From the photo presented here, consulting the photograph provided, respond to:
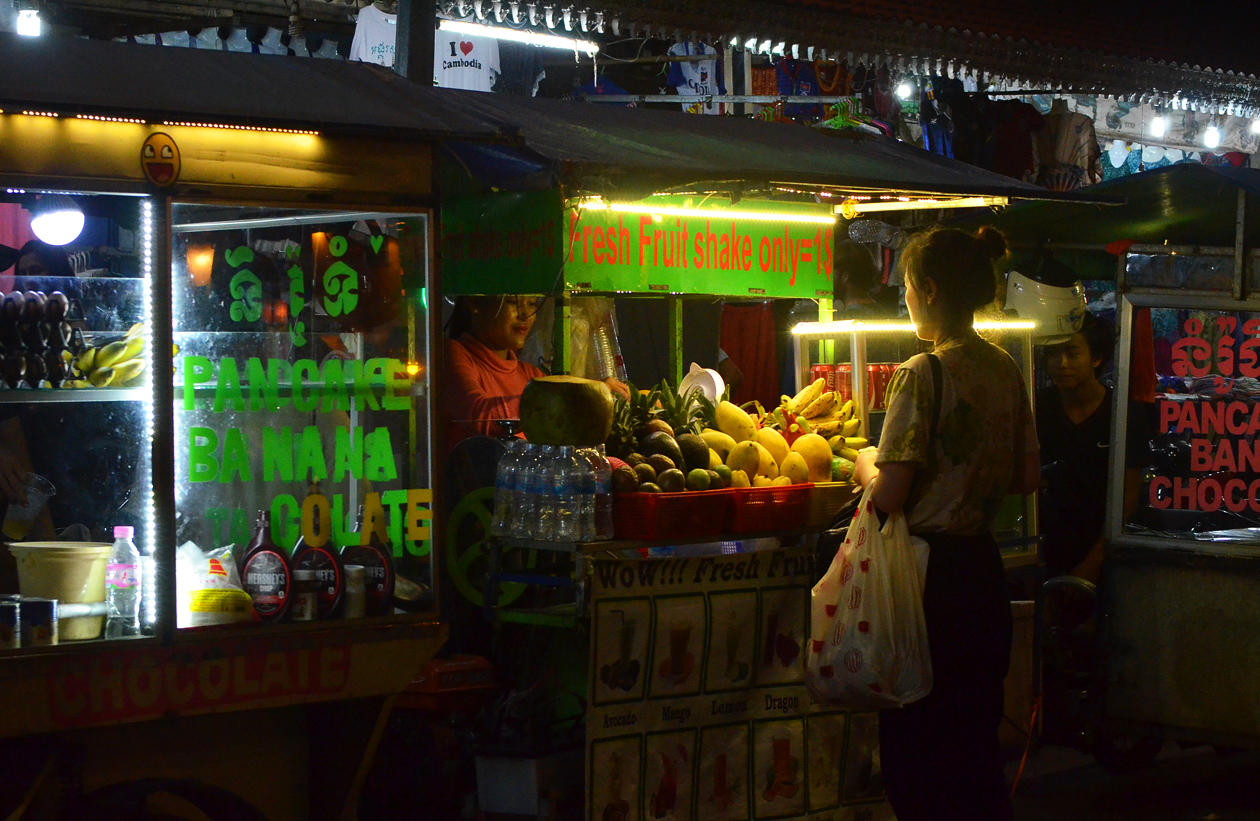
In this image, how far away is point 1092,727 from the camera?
19.6ft

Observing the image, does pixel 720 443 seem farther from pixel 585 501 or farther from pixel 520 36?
pixel 520 36

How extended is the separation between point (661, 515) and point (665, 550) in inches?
7.4

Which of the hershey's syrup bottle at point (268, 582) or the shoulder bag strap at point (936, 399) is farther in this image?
the hershey's syrup bottle at point (268, 582)

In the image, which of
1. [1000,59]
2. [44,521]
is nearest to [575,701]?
[44,521]

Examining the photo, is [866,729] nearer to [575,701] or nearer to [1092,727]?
[575,701]

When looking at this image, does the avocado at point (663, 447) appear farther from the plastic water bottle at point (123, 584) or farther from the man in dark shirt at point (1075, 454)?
the man in dark shirt at point (1075, 454)

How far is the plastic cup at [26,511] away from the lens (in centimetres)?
393

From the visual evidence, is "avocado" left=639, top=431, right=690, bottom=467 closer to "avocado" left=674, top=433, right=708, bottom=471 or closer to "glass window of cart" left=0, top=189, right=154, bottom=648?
"avocado" left=674, top=433, right=708, bottom=471

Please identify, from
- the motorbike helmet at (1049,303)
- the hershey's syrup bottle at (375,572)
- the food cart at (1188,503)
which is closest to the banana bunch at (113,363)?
the hershey's syrup bottle at (375,572)

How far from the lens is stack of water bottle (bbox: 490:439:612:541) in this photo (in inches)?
173

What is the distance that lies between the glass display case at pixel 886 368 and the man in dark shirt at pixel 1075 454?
2.02 ft

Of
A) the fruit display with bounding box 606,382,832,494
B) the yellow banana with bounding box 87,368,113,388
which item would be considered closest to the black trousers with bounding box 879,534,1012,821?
the fruit display with bounding box 606,382,832,494

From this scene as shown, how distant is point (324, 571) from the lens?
414 cm

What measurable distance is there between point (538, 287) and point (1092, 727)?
3.06 m
